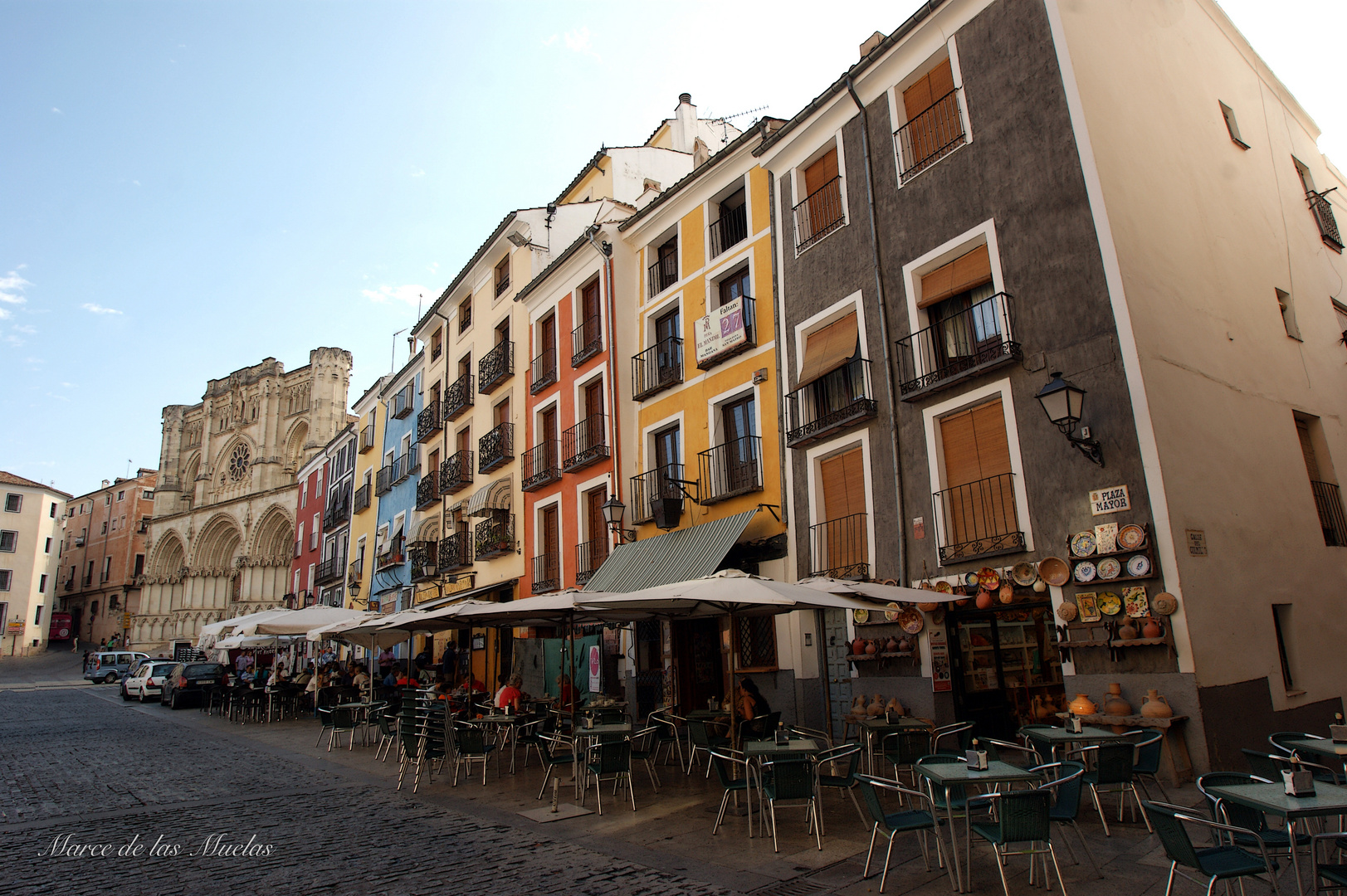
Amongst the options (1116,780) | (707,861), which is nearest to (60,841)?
(707,861)

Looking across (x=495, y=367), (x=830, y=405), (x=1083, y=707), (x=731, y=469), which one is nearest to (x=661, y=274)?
(x=731, y=469)

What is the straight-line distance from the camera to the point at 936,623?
1091 cm

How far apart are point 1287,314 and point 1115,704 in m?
8.49

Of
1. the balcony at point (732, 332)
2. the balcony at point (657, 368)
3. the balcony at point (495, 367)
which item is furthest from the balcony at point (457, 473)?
the balcony at point (732, 332)

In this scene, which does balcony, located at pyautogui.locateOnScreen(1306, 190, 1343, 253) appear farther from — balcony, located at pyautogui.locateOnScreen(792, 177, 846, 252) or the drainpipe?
balcony, located at pyautogui.locateOnScreen(792, 177, 846, 252)

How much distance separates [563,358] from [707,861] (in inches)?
602

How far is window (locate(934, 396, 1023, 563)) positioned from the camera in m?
10.0

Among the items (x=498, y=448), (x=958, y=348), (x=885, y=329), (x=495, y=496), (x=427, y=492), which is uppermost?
(x=498, y=448)

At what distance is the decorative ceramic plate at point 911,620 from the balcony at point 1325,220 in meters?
11.6

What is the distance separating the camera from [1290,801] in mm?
4438

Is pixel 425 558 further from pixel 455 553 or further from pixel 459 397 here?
pixel 459 397

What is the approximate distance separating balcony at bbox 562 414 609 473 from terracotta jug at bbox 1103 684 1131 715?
11409mm

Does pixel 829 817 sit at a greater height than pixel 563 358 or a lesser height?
lesser

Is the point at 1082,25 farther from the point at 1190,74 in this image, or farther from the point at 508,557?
the point at 508,557
